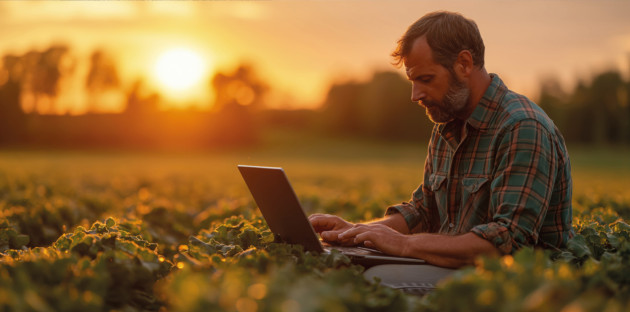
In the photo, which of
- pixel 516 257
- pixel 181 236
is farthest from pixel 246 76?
pixel 516 257

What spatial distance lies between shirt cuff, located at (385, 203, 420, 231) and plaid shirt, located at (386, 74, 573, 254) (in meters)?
0.29

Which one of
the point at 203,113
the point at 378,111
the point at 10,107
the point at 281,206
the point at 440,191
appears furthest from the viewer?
the point at 378,111

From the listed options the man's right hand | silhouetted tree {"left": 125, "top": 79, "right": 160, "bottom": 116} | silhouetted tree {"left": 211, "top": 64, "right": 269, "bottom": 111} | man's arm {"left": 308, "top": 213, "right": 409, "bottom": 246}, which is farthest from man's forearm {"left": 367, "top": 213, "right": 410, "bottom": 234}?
silhouetted tree {"left": 211, "top": 64, "right": 269, "bottom": 111}

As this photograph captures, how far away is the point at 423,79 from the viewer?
4.02 metres

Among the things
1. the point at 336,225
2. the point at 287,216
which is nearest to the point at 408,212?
the point at 336,225

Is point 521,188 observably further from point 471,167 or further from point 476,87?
point 476,87

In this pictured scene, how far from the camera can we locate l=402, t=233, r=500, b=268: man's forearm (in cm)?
339

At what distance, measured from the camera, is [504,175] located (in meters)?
3.55

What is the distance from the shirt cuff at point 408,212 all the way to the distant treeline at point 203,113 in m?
69.5

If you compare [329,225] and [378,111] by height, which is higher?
[329,225]

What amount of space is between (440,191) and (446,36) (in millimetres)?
1185

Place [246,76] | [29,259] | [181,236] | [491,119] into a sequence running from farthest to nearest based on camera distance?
1. [246,76]
2. [181,236]
3. [491,119]
4. [29,259]

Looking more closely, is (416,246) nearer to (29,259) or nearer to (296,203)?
(296,203)

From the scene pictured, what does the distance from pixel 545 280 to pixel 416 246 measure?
144 centimetres
